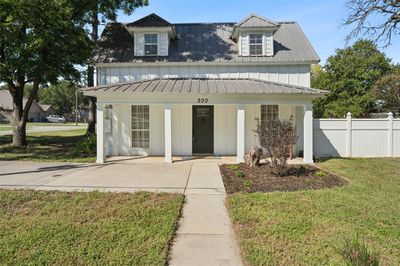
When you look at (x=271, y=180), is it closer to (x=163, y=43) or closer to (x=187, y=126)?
(x=187, y=126)

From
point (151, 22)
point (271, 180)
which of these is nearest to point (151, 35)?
point (151, 22)

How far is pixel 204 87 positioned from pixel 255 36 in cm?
454

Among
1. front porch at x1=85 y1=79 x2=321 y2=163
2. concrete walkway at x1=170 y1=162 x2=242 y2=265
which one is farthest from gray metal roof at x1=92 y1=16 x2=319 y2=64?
concrete walkway at x1=170 y1=162 x2=242 y2=265

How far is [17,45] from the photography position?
12.8m

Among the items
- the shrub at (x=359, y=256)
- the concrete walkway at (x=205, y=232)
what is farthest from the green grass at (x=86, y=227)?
the shrub at (x=359, y=256)

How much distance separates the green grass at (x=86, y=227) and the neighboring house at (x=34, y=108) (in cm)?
6655

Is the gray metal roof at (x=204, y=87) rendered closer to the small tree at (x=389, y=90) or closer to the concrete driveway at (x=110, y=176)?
the concrete driveway at (x=110, y=176)

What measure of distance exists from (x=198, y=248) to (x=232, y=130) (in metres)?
9.48

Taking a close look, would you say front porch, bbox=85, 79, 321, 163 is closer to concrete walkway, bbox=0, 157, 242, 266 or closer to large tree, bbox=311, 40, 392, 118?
concrete walkway, bbox=0, 157, 242, 266

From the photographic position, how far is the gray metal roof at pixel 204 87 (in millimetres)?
11117

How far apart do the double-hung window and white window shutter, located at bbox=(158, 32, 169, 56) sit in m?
3.08

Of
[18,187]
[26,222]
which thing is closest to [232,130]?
[18,187]

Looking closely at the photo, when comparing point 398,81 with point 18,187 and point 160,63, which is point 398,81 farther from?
point 18,187

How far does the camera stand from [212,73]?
1373 cm
